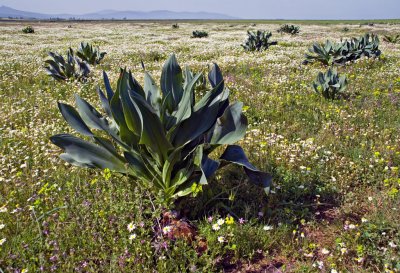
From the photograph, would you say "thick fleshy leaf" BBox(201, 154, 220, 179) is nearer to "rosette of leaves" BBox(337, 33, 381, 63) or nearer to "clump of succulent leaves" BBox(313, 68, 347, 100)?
"clump of succulent leaves" BBox(313, 68, 347, 100)

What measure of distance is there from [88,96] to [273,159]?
5173mm

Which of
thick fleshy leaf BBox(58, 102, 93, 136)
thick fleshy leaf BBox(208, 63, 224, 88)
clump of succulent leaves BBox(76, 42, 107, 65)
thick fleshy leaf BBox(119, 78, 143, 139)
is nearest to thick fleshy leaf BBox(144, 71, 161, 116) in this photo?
thick fleshy leaf BBox(119, 78, 143, 139)

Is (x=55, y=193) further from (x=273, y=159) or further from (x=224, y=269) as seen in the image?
(x=273, y=159)

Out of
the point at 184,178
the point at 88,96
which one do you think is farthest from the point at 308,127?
the point at 88,96

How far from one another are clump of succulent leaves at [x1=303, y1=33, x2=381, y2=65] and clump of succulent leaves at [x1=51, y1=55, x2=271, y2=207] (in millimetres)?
9874

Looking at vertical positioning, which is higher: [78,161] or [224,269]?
[78,161]

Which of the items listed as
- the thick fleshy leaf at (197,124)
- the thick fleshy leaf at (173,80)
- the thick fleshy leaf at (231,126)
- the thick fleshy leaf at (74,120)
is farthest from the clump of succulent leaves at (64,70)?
the thick fleshy leaf at (231,126)

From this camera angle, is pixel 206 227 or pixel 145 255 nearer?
pixel 145 255

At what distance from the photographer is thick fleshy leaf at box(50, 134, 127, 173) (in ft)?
11.1

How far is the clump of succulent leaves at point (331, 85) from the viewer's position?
7.29 meters

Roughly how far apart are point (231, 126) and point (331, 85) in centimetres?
488

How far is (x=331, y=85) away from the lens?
726 cm

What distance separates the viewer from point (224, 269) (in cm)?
280

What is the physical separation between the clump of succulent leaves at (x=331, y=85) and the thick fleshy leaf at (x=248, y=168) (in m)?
4.85
